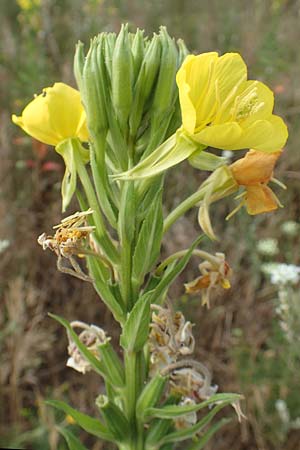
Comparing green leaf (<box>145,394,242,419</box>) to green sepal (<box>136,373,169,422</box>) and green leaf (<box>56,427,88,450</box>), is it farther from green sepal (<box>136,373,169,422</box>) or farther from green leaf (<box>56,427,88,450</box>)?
green leaf (<box>56,427,88,450</box>)

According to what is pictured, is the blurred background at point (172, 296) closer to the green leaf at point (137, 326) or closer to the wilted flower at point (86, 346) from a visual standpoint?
the wilted flower at point (86, 346)

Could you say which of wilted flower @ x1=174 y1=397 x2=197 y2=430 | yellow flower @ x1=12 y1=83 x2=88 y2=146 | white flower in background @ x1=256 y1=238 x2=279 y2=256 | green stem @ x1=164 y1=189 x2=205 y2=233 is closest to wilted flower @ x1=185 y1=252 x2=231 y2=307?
green stem @ x1=164 y1=189 x2=205 y2=233

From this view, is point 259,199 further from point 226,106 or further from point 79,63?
point 79,63

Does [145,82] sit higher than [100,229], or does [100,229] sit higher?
[145,82]

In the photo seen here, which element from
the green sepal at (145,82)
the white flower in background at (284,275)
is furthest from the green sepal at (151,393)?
the white flower in background at (284,275)

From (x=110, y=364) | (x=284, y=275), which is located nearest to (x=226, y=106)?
(x=110, y=364)

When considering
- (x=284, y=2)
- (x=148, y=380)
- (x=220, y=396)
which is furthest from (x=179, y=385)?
(x=284, y=2)

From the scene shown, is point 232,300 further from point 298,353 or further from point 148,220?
point 148,220
